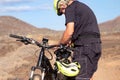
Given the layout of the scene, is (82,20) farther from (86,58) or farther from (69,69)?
(69,69)

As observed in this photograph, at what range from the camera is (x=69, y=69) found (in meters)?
5.96

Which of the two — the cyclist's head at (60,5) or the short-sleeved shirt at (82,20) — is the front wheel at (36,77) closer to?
the short-sleeved shirt at (82,20)

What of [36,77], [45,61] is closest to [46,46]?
[45,61]

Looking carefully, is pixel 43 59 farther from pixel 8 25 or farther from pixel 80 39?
pixel 8 25

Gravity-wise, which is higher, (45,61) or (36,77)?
(45,61)

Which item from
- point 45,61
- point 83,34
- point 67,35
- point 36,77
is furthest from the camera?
point 83,34

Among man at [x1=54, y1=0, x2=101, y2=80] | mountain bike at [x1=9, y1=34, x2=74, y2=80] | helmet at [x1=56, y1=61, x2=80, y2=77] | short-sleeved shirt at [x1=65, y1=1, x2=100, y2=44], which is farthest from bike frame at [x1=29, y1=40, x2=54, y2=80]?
short-sleeved shirt at [x1=65, y1=1, x2=100, y2=44]

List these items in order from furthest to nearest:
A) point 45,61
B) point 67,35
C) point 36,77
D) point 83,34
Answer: point 83,34 → point 45,61 → point 67,35 → point 36,77

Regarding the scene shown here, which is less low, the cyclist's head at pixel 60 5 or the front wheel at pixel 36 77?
the cyclist's head at pixel 60 5

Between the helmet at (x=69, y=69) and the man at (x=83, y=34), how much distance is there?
11cm

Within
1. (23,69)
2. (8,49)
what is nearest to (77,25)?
(23,69)

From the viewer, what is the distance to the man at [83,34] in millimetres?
6129

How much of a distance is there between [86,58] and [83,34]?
318mm

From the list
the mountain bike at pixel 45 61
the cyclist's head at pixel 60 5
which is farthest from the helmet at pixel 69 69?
the cyclist's head at pixel 60 5
